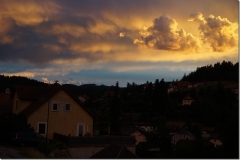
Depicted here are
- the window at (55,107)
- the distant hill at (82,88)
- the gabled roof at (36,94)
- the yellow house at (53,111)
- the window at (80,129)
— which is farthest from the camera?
the window at (80,129)

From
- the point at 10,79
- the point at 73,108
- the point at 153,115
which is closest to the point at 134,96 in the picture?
the point at 153,115

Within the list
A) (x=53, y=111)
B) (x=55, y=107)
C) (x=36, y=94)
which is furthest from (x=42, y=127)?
(x=36, y=94)

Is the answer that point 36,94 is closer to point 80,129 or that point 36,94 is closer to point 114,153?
point 80,129

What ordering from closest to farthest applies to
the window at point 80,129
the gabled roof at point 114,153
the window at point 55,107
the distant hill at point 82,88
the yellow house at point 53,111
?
1. the gabled roof at point 114,153
2. the yellow house at point 53,111
3. the window at point 55,107
4. the distant hill at point 82,88
5. the window at point 80,129

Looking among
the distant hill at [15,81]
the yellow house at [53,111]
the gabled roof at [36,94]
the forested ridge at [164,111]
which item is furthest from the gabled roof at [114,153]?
the distant hill at [15,81]

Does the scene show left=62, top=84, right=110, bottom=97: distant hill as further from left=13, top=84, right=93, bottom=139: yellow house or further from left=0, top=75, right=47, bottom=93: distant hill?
left=0, top=75, right=47, bottom=93: distant hill

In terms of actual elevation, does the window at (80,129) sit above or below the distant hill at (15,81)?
below

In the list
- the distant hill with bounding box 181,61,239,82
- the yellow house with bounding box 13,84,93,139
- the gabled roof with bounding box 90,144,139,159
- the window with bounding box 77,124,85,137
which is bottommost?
the window with bounding box 77,124,85,137

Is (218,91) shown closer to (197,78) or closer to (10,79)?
(10,79)

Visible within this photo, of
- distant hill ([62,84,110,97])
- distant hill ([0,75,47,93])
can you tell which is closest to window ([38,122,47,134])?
distant hill ([62,84,110,97])

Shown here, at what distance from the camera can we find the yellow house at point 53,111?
76.3 feet

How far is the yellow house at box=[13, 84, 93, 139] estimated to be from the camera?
23.3m

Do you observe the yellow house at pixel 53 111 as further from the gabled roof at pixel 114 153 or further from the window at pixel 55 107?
the gabled roof at pixel 114 153

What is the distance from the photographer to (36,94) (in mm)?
25234
